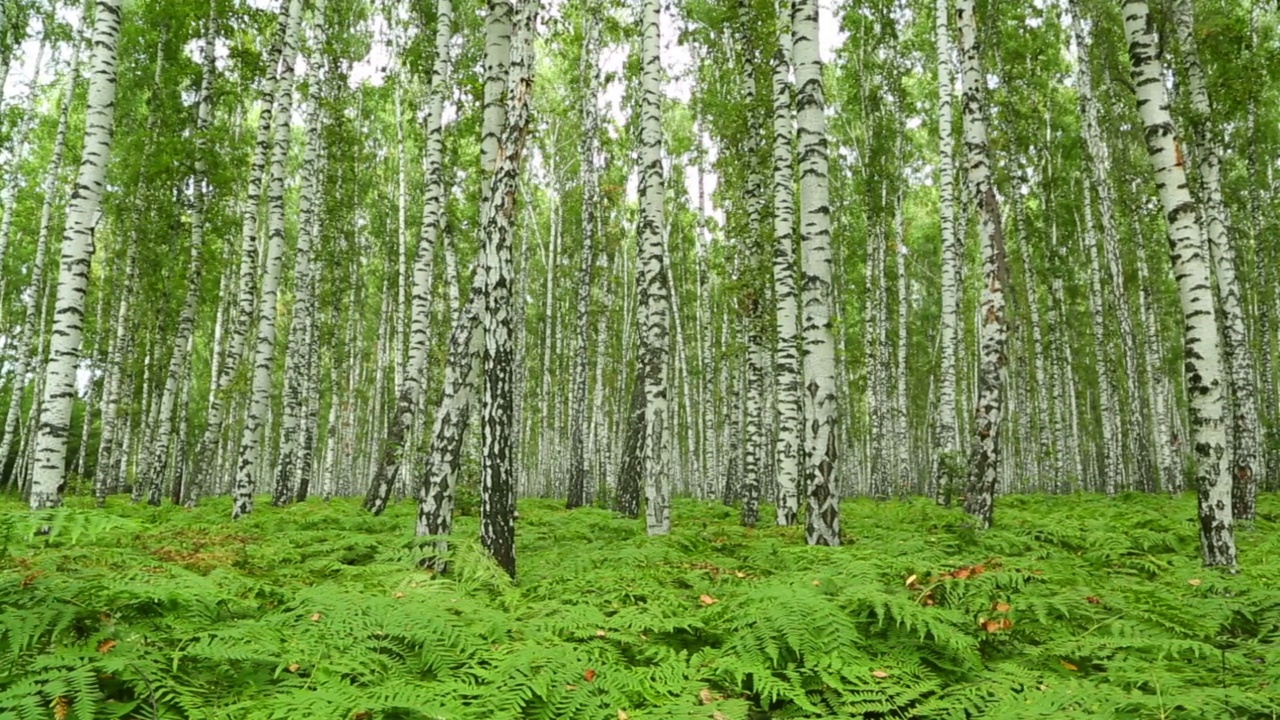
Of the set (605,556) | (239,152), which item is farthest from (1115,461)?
(239,152)

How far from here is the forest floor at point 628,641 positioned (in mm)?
3096

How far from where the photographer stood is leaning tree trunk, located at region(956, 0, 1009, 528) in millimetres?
9383

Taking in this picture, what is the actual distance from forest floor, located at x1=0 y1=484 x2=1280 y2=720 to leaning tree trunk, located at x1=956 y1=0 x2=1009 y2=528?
3.74m

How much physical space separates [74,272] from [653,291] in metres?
6.26

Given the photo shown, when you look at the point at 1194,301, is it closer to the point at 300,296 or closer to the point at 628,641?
the point at 628,641

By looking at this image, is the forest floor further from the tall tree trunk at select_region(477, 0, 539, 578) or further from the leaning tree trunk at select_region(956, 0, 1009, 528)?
the leaning tree trunk at select_region(956, 0, 1009, 528)

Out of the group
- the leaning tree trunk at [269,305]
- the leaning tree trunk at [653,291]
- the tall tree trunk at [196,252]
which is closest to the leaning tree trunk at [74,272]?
the leaning tree trunk at [269,305]

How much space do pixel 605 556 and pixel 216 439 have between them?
424 inches

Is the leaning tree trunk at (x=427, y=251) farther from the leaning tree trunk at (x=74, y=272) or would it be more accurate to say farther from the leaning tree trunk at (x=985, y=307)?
the leaning tree trunk at (x=985, y=307)

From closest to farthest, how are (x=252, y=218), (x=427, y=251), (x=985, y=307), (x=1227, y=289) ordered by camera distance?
(x=985, y=307), (x=1227, y=289), (x=427, y=251), (x=252, y=218)

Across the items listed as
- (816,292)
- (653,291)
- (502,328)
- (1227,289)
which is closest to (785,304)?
(653,291)

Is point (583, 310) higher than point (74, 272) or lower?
higher

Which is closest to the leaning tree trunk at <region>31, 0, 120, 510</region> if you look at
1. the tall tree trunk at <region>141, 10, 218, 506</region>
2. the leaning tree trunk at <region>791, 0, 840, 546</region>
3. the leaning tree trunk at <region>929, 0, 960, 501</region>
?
the tall tree trunk at <region>141, 10, 218, 506</region>

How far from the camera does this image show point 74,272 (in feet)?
23.4
